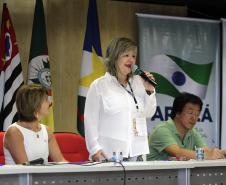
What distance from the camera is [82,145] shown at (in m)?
3.81

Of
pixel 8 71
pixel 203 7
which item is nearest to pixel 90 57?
pixel 8 71

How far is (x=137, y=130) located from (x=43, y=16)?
2.60 m

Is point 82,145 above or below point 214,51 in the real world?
below

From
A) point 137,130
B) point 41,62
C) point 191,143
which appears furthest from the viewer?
point 41,62

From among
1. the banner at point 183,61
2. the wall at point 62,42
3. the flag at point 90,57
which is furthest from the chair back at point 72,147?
the banner at point 183,61

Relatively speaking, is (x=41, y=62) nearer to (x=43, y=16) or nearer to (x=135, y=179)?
(x=43, y=16)

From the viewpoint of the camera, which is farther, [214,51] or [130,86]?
[214,51]

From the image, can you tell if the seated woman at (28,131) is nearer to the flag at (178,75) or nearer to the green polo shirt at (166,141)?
the green polo shirt at (166,141)

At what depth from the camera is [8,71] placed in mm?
5508

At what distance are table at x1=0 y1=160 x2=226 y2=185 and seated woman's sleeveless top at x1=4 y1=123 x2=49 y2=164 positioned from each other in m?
0.58

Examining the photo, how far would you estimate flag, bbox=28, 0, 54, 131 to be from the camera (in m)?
5.59

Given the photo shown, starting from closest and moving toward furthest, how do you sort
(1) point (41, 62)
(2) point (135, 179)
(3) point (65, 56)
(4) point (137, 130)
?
(2) point (135, 179) → (4) point (137, 130) → (1) point (41, 62) → (3) point (65, 56)

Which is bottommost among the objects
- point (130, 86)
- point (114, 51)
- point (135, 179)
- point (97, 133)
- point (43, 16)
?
point (135, 179)

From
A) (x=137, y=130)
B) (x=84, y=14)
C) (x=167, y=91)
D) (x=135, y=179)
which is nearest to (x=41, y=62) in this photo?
(x=84, y=14)
